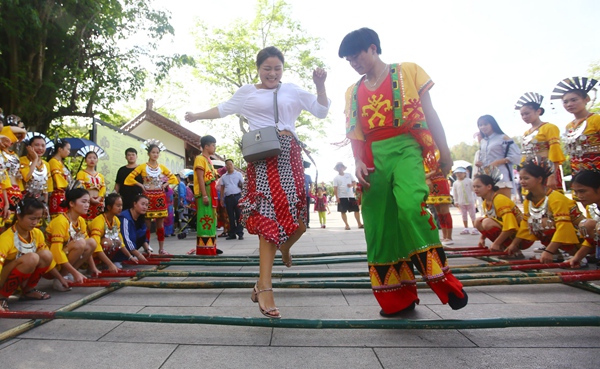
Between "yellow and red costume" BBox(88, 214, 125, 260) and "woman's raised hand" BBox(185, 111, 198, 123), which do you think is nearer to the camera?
"woman's raised hand" BBox(185, 111, 198, 123)

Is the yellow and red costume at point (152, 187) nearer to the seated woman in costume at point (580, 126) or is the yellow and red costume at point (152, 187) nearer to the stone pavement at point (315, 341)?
the stone pavement at point (315, 341)

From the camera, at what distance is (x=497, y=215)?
4.55 meters

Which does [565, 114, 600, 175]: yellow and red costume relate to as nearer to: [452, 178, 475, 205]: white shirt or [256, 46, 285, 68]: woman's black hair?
[256, 46, 285, 68]: woman's black hair

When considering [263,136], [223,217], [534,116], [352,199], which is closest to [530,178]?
[534,116]

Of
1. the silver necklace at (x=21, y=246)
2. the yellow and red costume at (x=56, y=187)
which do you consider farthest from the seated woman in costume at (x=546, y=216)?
the yellow and red costume at (x=56, y=187)

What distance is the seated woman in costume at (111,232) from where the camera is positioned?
4.11 metres

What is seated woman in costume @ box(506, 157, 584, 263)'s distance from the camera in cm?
367

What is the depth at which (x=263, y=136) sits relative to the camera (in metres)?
2.54

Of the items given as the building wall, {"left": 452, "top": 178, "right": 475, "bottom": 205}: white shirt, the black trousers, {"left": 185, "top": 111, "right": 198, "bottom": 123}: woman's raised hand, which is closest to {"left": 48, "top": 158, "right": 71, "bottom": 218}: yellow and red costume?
{"left": 185, "top": 111, "right": 198, "bottom": 123}: woman's raised hand

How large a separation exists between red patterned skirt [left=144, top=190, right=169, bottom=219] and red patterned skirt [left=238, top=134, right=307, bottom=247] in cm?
352

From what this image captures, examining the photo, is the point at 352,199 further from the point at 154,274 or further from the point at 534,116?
the point at 154,274

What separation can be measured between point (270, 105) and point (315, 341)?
1538 millimetres

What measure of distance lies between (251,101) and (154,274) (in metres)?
1.70

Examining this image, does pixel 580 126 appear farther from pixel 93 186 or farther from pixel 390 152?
pixel 93 186
